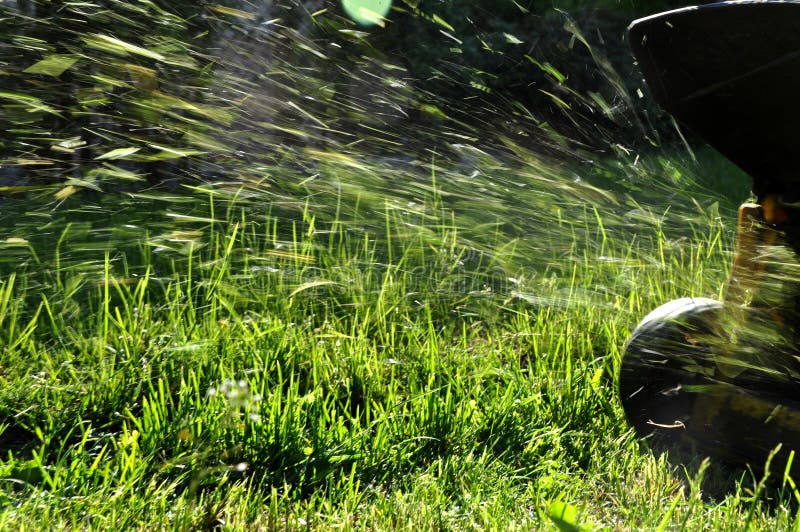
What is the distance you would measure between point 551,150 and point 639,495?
3294 mm

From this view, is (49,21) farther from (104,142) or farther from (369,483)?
(369,483)

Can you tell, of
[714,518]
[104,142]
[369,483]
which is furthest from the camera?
[104,142]

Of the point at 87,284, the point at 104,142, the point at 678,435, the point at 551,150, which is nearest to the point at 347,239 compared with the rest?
the point at 87,284

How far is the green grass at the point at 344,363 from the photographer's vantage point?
1.77m

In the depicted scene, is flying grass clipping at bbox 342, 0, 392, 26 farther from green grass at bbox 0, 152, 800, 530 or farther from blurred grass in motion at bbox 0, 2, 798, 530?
green grass at bbox 0, 152, 800, 530

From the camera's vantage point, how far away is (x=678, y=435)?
86.1 inches

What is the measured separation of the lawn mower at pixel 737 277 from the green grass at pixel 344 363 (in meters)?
0.13

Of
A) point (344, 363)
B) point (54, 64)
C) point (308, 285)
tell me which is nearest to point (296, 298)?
point (308, 285)

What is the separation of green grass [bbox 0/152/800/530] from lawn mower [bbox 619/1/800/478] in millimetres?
132

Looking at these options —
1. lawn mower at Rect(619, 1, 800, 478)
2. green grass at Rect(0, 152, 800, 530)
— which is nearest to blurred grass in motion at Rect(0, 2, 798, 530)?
green grass at Rect(0, 152, 800, 530)

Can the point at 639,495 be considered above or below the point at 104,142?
below

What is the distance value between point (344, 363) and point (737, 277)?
3.55ft

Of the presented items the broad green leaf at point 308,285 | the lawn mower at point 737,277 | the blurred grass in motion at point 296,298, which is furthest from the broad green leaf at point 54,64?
the lawn mower at point 737,277

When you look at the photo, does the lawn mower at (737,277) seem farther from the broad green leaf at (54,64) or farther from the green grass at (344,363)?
the broad green leaf at (54,64)
